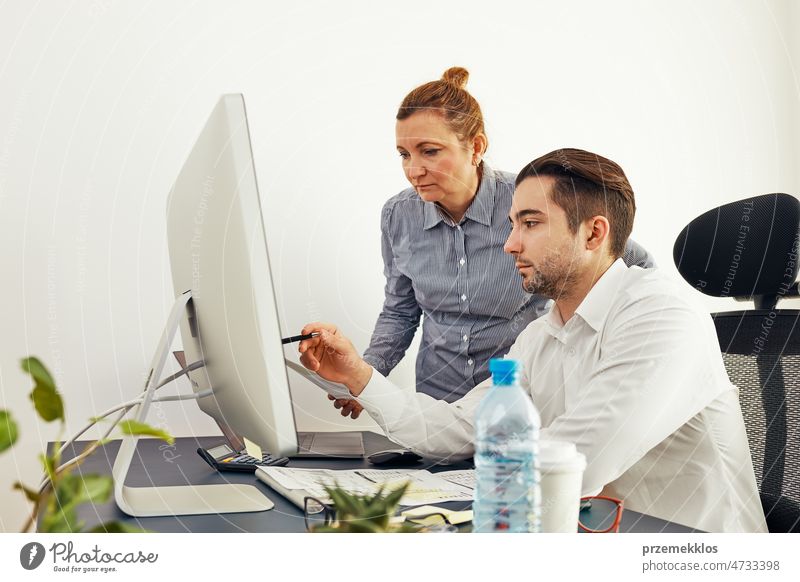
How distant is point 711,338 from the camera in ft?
3.21

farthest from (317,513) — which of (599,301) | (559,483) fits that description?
(599,301)

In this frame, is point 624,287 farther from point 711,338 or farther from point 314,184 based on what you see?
point 314,184

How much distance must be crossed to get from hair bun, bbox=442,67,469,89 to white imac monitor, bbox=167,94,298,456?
746 millimetres

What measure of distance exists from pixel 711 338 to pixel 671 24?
75 centimetres

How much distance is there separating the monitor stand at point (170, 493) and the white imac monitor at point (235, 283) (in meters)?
0.05

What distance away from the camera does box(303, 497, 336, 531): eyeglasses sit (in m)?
A: 0.64

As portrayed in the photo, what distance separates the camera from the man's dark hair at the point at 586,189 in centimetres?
108

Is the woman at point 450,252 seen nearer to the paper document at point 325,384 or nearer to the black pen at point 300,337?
the paper document at point 325,384

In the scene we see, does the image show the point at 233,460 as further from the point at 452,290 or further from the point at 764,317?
the point at 764,317

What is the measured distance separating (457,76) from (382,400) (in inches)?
28.5

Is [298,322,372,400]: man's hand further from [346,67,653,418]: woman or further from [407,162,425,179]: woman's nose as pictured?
[407,162,425,179]: woman's nose

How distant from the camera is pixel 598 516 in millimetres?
742

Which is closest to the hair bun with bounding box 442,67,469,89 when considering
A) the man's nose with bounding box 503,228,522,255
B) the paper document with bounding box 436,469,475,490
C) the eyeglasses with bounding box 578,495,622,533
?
the man's nose with bounding box 503,228,522,255
